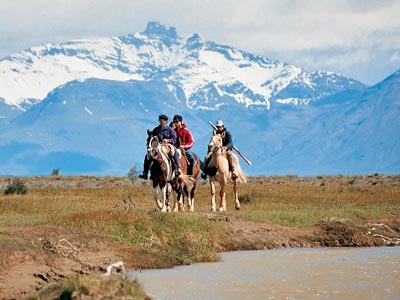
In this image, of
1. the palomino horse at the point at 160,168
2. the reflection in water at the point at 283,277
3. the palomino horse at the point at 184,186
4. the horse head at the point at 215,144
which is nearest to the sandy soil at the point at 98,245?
→ the reflection in water at the point at 283,277

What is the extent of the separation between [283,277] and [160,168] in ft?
27.8

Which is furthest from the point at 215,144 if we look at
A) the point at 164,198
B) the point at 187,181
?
the point at 164,198

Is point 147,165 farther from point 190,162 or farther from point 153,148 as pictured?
point 190,162

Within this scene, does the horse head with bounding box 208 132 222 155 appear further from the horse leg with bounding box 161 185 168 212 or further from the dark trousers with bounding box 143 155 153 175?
the dark trousers with bounding box 143 155 153 175

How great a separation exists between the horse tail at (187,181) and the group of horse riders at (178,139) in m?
0.47

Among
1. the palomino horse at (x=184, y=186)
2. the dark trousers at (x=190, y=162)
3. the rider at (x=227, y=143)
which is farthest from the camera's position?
the rider at (x=227, y=143)

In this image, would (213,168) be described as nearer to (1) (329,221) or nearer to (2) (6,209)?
(1) (329,221)

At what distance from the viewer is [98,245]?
87.8 ft

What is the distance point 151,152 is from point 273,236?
4.51 metres

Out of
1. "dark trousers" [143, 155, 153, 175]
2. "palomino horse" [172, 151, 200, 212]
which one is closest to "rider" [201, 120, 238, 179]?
"palomino horse" [172, 151, 200, 212]

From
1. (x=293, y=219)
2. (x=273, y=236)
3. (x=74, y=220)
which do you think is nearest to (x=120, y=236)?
(x=74, y=220)

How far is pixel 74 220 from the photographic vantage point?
28.9m

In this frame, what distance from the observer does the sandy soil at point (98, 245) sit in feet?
75.9

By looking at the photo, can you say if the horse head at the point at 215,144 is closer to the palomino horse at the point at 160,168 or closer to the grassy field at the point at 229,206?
the grassy field at the point at 229,206
